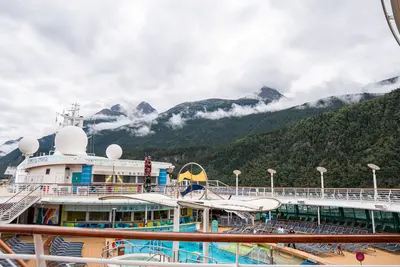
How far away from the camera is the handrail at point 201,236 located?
143 cm

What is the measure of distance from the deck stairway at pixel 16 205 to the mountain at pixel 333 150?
1058 inches

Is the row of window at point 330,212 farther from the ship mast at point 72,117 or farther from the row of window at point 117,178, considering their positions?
the ship mast at point 72,117

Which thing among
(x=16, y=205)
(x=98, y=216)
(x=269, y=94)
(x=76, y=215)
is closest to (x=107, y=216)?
(x=98, y=216)

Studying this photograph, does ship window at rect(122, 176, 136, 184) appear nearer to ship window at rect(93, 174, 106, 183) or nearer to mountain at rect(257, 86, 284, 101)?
ship window at rect(93, 174, 106, 183)

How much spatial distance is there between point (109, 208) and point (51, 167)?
532 cm

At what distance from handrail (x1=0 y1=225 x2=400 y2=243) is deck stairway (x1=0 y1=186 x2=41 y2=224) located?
12.4 metres

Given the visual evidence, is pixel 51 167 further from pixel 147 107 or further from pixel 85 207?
pixel 147 107

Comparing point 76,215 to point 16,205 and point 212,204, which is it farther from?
point 212,204

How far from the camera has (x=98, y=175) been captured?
19.0 metres

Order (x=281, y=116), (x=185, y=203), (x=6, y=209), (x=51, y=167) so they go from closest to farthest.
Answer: (x=185, y=203) < (x=6, y=209) < (x=51, y=167) < (x=281, y=116)

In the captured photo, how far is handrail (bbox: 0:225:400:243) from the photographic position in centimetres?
143

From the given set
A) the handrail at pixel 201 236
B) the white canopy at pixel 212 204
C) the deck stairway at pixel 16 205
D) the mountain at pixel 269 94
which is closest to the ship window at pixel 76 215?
the deck stairway at pixel 16 205

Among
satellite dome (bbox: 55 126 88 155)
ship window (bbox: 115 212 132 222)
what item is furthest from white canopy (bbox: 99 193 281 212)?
satellite dome (bbox: 55 126 88 155)

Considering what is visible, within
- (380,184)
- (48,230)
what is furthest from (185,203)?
(380,184)
